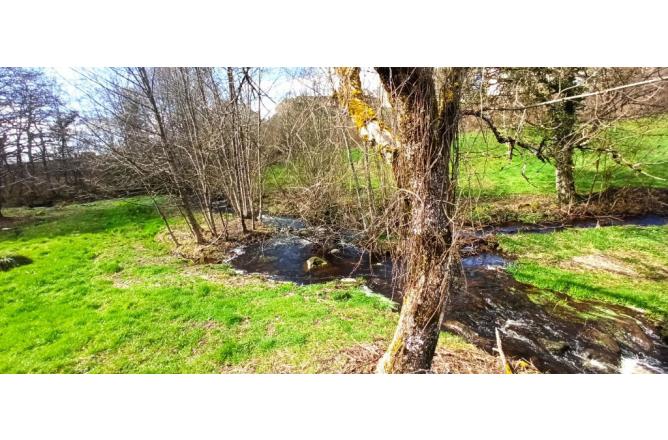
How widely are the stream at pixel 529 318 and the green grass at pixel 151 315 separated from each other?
72 cm

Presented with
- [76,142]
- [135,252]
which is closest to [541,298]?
[135,252]

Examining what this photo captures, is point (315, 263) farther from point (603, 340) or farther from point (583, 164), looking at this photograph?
point (583, 164)

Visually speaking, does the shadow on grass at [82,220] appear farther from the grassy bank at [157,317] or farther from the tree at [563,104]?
the tree at [563,104]

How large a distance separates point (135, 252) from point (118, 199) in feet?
6.77

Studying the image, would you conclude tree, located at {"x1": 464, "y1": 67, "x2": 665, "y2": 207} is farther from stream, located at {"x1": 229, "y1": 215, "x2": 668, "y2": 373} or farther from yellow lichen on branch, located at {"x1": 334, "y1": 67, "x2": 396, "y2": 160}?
stream, located at {"x1": 229, "y1": 215, "x2": 668, "y2": 373}

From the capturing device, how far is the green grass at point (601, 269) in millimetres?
4117

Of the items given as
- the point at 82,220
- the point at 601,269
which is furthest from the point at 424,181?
the point at 82,220

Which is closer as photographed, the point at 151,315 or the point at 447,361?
the point at 447,361

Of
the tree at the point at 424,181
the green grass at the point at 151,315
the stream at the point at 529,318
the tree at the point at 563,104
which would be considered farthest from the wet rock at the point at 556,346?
the tree at the point at 424,181

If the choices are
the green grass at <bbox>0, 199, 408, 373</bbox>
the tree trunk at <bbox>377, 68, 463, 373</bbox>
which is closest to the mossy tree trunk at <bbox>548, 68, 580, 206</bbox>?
the tree trunk at <bbox>377, 68, 463, 373</bbox>

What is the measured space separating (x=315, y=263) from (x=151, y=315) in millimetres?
2792

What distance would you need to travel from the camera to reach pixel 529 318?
3822mm

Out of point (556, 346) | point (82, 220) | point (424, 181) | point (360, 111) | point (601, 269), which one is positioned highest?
point (360, 111)

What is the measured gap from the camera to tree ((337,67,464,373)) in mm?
1663
